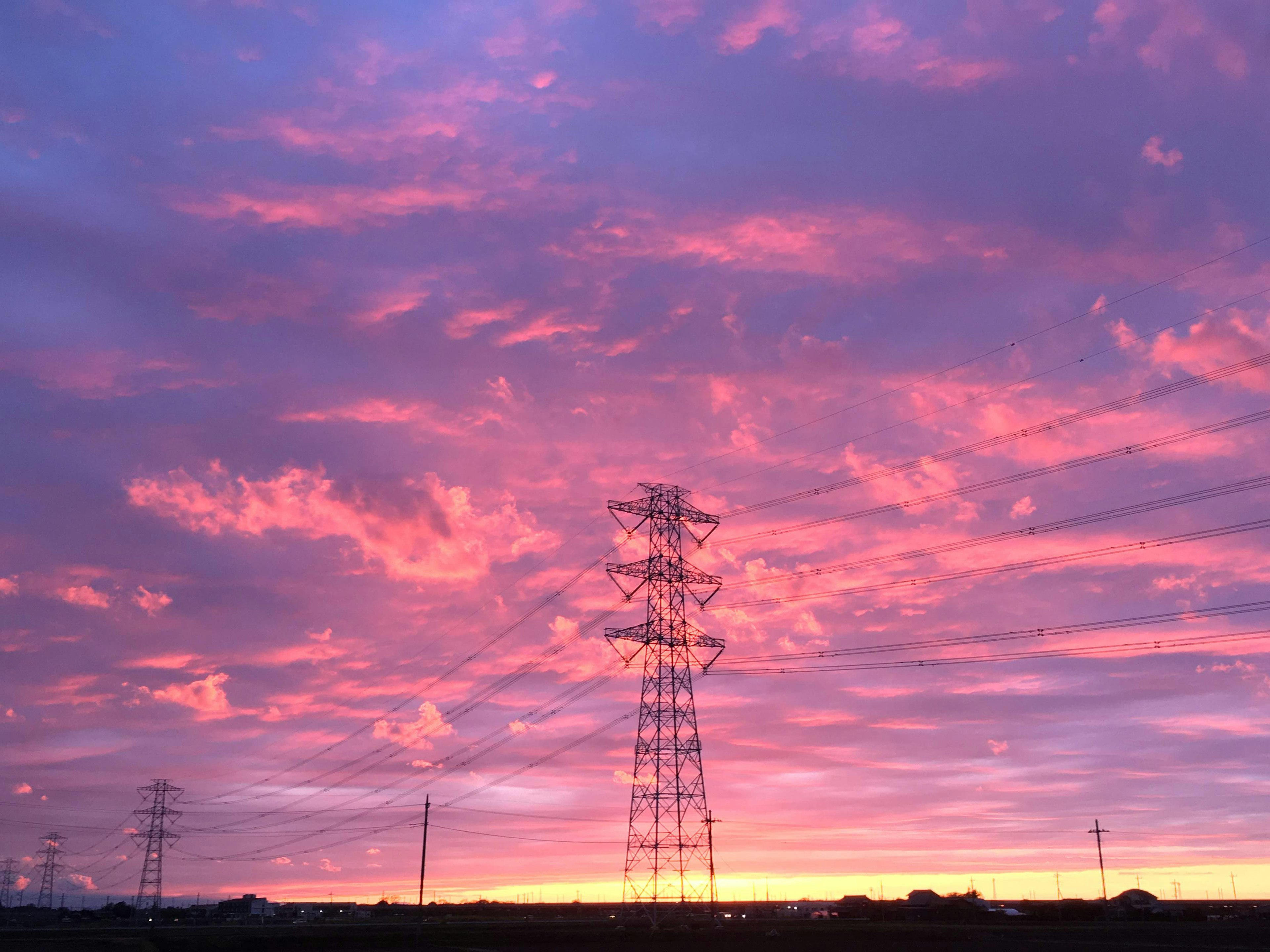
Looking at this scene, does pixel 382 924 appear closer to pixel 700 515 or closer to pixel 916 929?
pixel 916 929

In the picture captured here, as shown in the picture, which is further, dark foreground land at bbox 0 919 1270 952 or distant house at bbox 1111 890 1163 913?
distant house at bbox 1111 890 1163 913

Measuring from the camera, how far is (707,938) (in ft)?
279

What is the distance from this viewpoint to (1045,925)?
116 m

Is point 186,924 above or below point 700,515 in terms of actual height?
below

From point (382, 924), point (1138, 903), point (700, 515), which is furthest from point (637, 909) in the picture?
point (1138, 903)

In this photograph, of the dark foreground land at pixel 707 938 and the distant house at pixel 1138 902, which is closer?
the dark foreground land at pixel 707 938

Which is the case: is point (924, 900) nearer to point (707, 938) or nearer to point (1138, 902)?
point (1138, 902)

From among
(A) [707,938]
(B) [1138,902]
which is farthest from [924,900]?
(A) [707,938]

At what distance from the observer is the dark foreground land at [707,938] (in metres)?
77.1

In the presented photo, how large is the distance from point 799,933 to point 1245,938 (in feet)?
120

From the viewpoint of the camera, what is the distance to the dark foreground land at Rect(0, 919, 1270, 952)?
7706 centimetres

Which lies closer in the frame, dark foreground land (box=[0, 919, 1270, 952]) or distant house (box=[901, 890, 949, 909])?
dark foreground land (box=[0, 919, 1270, 952])

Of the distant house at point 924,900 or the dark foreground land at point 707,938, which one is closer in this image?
the dark foreground land at point 707,938

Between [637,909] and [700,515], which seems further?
[637,909]
